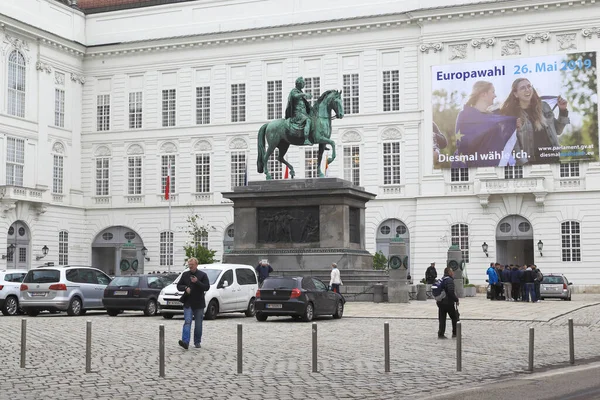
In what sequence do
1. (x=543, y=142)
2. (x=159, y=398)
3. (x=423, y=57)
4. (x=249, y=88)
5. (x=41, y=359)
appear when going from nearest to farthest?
(x=159, y=398) → (x=41, y=359) → (x=543, y=142) → (x=423, y=57) → (x=249, y=88)

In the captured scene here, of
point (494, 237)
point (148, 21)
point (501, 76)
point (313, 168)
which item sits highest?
point (148, 21)

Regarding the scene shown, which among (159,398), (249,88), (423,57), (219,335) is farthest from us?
(249,88)

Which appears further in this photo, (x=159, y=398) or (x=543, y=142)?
(x=543, y=142)

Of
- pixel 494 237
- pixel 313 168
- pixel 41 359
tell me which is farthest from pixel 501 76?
pixel 41 359

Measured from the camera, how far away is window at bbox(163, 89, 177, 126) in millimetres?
63500

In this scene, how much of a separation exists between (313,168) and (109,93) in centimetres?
1626

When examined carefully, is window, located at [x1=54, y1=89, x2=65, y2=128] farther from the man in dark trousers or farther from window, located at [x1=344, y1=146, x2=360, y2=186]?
the man in dark trousers

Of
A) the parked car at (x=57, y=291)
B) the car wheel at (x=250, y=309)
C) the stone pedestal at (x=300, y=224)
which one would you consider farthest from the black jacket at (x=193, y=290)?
the stone pedestal at (x=300, y=224)

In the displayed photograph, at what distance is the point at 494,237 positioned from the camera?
55031 millimetres

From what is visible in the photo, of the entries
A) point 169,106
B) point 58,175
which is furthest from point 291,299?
point 58,175

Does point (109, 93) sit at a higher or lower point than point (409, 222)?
higher

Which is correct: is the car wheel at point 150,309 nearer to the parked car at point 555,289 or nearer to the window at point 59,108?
the parked car at point 555,289

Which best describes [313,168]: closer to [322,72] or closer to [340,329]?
[322,72]

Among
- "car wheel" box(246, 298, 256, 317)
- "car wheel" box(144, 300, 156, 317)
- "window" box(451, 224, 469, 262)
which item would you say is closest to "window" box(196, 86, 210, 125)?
"window" box(451, 224, 469, 262)
